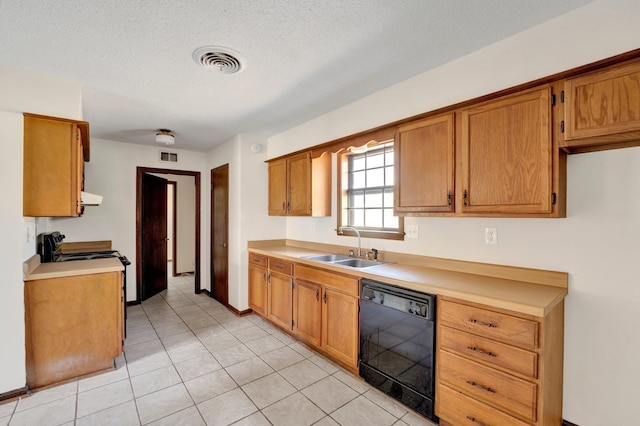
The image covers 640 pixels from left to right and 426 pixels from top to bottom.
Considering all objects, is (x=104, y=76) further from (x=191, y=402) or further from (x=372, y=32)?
(x=191, y=402)

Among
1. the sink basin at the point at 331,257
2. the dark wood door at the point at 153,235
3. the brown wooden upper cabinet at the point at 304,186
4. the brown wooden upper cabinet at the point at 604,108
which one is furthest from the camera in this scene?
the dark wood door at the point at 153,235

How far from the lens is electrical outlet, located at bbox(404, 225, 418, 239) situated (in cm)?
256

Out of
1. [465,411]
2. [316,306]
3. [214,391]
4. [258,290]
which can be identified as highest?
[316,306]

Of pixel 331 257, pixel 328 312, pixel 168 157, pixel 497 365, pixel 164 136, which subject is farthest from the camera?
pixel 168 157

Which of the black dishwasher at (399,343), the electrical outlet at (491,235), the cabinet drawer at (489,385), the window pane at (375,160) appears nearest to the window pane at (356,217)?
the window pane at (375,160)

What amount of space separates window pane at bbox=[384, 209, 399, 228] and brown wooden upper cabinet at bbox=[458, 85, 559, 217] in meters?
0.93

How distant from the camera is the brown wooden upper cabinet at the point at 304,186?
11.0ft

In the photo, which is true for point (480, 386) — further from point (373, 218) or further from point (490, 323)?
point (373, 218)

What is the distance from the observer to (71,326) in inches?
93.7

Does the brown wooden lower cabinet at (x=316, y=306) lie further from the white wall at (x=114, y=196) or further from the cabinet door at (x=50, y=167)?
the white wall at (x=114, y=196)

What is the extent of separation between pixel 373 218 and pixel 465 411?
1.84 meters

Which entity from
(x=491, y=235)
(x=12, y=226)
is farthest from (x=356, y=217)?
(x=12, y=226)

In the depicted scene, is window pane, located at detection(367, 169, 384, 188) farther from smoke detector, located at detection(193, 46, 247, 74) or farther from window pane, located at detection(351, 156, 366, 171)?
smoke detector, located at detection(193, 46, 247, 74)

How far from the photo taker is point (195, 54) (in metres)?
2.00
